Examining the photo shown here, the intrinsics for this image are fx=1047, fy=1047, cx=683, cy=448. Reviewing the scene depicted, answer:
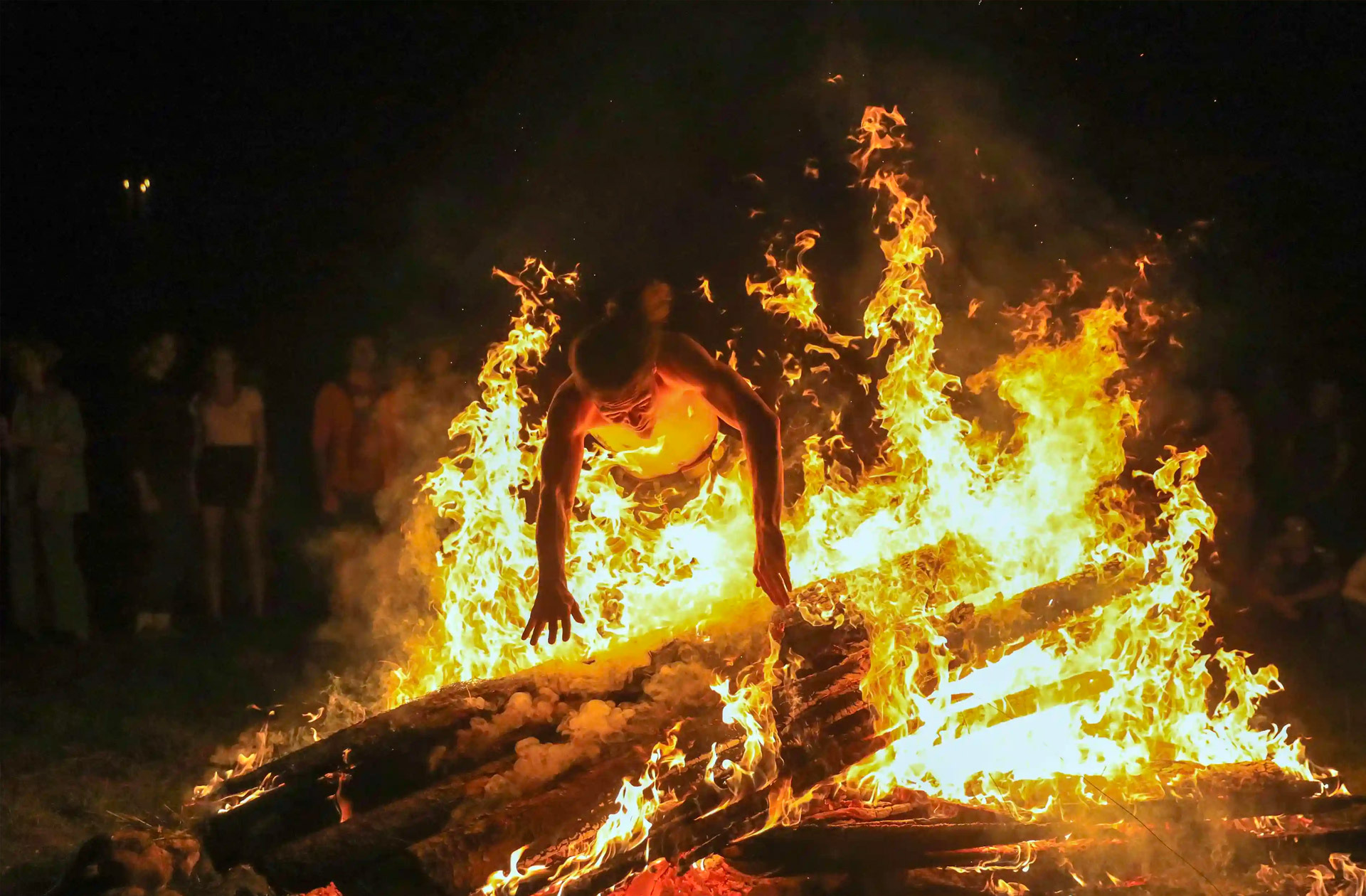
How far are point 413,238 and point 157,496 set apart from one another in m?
3.34

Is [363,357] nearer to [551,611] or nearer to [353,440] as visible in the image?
[353,440]

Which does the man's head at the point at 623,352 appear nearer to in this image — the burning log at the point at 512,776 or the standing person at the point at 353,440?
the burning log at the point at 512,776

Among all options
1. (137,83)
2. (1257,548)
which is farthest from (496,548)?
(137,83)

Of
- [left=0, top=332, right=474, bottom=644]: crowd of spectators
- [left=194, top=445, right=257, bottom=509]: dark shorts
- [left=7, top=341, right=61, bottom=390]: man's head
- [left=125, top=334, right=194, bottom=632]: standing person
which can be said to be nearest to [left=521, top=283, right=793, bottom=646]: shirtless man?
[left=0, top=332, right=474, bottom=644]: crowd of spectators

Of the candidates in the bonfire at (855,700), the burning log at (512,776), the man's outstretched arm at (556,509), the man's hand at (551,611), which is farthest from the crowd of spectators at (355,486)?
the man's hand at (551,611)


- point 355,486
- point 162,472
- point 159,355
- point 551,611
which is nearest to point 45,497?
point 162,472

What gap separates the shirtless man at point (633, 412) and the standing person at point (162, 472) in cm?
481

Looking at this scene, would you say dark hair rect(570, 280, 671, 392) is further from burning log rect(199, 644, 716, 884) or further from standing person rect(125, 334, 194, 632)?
standing person rect(125, 334, 194, 632)

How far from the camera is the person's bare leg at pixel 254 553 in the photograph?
852 cm

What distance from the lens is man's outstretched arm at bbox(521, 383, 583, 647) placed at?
15.6 ft

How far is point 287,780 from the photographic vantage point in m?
4.24

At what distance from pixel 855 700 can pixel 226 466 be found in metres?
5.96

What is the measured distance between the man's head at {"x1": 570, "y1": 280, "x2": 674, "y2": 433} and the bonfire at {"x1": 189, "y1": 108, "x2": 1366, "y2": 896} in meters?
1.13

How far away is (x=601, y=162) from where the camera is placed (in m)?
8.84
